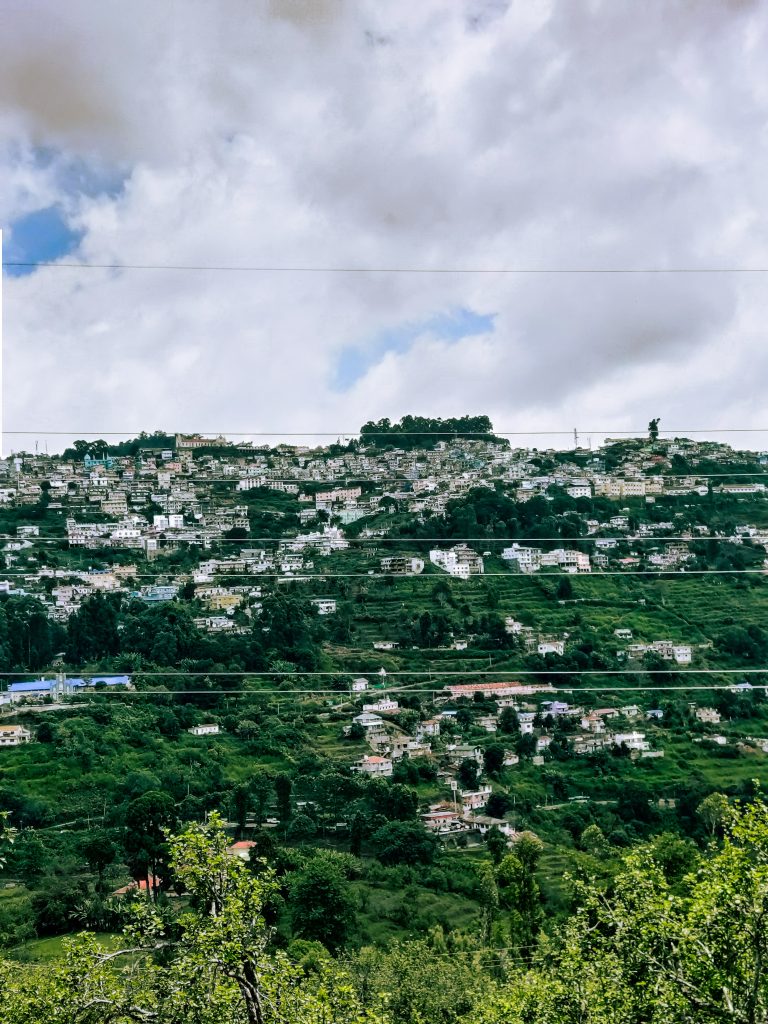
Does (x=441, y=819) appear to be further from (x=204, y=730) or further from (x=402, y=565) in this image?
(x=402, y=565)

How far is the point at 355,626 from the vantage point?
30.2 metres

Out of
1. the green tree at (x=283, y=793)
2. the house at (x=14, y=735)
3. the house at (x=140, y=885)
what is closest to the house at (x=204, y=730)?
the green tree at (x=283, y=793)

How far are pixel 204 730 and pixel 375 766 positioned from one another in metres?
4.62

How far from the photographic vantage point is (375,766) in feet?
82.1

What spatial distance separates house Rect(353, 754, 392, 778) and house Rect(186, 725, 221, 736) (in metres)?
3.88

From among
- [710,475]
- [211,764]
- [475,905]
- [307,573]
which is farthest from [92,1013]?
[710,475]

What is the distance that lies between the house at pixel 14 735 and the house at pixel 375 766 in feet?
27.3

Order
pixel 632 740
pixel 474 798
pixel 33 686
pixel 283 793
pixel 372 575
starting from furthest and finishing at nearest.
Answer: pixel 372 575 < pixel 632 740 < pixel 33 686 < pixel 474 798 < pixel 283 793

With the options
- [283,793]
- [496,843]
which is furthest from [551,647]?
[283,793]

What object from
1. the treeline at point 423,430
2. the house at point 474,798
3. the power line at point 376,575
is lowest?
the house at point 474,798

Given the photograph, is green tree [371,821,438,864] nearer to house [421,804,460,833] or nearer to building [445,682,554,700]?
house [421,804,460,833]

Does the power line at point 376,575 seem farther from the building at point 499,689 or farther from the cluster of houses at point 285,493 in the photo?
the building at point 499,689

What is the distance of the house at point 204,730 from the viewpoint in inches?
986

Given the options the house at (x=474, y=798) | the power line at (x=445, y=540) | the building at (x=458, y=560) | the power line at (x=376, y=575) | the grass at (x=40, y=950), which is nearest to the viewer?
the grass at (x=40, y=950)
